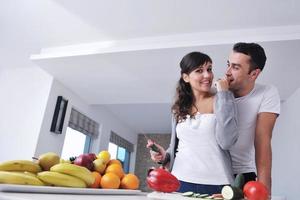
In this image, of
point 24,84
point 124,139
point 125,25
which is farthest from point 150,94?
point 124,139

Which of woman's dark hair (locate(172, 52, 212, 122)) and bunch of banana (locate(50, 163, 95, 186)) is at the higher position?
woman's dark hair (locate(172, 52, 212, 122))

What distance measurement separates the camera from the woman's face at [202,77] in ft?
2.81

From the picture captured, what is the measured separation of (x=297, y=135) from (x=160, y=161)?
85.6 inches

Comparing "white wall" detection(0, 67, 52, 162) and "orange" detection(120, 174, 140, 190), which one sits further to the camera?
"white wall" detection(0, 67, 52, 162)

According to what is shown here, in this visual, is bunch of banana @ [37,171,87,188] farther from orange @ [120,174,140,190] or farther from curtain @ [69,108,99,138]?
curtain @ [69,108,99,138]

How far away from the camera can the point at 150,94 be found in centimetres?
319

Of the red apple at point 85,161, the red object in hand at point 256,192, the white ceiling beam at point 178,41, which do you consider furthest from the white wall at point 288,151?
the red object in hand at point 256,192

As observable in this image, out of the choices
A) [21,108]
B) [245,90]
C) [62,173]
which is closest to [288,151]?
[245,90]

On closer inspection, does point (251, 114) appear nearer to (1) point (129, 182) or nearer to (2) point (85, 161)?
(1) point (129, 182)

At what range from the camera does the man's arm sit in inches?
28.8

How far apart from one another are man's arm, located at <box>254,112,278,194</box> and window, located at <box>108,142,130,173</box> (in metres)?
4.03

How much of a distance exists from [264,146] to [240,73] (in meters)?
0.25

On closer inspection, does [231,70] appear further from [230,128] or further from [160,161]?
[160,161]

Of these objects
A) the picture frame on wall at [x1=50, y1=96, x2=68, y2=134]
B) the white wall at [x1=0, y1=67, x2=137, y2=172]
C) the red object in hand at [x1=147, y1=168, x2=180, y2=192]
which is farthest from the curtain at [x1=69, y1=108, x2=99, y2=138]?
the red object in hand at [x1=147, y1=168, x2=180, y2=192]
